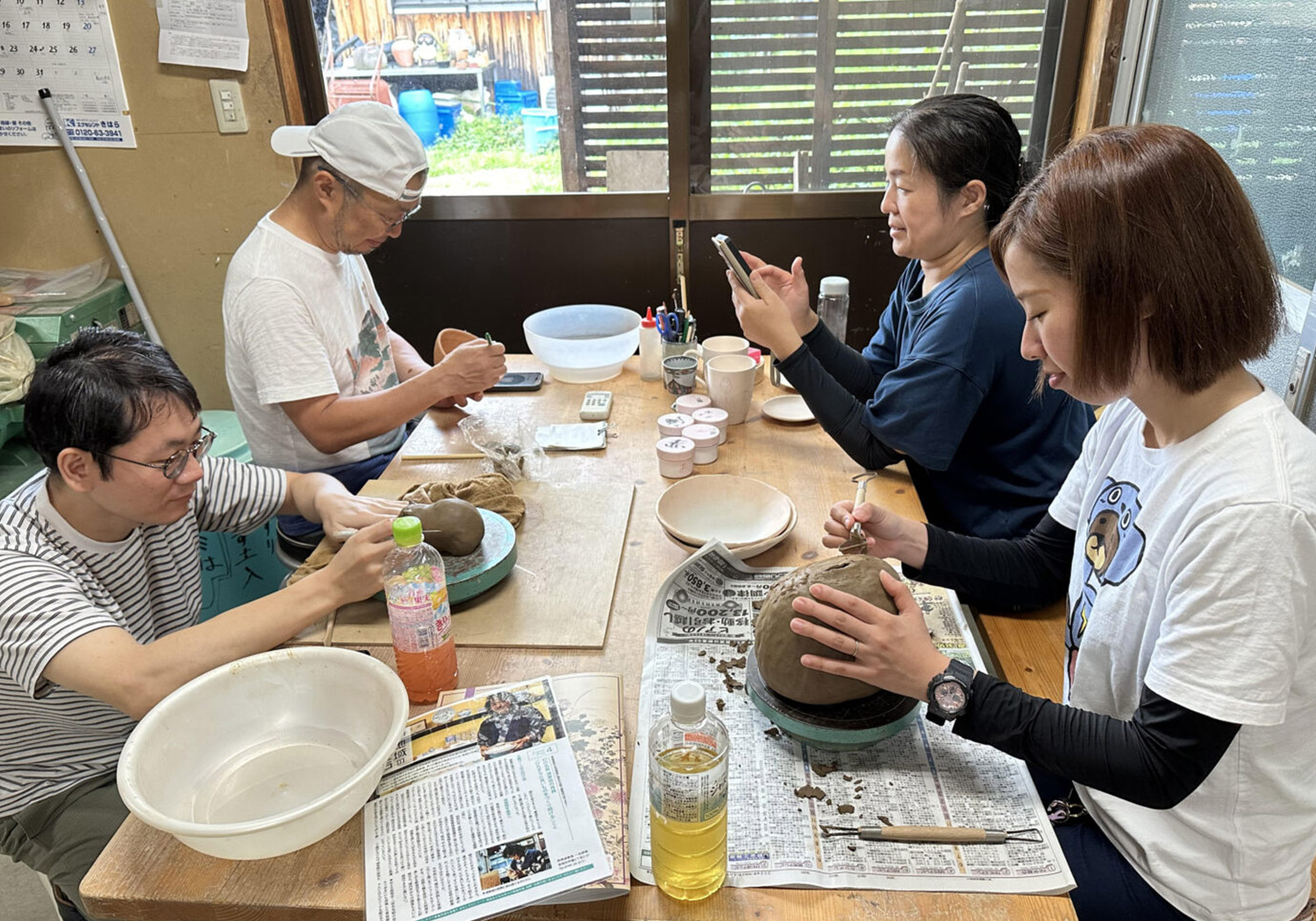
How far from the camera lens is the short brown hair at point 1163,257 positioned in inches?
36.4

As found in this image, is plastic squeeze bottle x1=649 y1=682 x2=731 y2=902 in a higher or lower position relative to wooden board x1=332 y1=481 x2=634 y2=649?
higher

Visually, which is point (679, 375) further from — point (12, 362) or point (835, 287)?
point (12, 362)

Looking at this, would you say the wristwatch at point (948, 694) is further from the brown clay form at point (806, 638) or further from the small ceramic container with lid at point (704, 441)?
the small ceramic container with lid at point (704, 441)

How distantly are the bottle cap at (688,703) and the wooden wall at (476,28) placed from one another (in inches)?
113

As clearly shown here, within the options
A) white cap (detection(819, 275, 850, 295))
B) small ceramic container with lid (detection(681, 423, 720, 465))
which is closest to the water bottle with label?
white cap (detection(819, 275, 850, 295))

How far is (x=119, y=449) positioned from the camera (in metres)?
1.27

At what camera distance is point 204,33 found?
2.90 meters

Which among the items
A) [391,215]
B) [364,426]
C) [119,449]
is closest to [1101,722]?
[119,449]

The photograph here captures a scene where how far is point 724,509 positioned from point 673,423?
1.05 ft

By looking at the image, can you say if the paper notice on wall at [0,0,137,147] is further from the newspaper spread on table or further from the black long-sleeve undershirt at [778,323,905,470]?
the newspaper spread on table

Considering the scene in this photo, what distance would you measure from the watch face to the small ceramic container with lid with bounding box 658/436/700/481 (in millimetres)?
858

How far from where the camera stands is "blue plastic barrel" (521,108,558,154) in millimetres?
3188

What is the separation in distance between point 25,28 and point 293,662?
9.82 feet

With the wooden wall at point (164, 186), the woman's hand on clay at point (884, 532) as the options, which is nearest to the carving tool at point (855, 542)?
the woman's hand on clay at point (884, 532)
